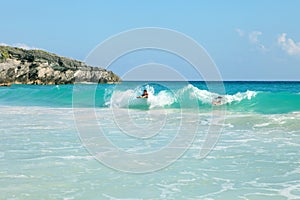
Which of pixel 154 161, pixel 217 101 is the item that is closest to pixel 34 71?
pixel 217 101

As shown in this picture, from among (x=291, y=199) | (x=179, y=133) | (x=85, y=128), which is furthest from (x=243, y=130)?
(x=291, y=199)

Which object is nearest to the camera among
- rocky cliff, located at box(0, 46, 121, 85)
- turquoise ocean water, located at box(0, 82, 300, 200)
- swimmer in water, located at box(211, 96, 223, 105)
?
turquoise ocean water, located at box(0, 82, 300, 200)

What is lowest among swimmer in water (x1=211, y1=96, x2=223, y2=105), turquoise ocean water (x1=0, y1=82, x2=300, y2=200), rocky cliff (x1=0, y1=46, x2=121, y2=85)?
turquoise ocean water (x1=0, y1=82, x2=300, y2=200)

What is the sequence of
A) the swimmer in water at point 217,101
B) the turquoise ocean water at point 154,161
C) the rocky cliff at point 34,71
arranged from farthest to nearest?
the rocky cliff at point 34,71
the swimmer in water at point 217,101
the turquoise ocean water at point 154,161

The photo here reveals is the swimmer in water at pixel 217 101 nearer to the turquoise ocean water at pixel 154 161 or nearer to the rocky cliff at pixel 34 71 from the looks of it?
the turquoise ocean water at pixel 154 161

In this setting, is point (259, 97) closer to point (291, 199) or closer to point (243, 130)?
point (243, 130)

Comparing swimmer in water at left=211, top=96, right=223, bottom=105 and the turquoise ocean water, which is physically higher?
swimmer in water at left=211, top=96, right=223, bottom=105

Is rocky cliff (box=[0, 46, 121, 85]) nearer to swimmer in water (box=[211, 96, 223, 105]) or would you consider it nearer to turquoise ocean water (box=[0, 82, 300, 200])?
swimmer in water (box=[211, 96, 223, 105])

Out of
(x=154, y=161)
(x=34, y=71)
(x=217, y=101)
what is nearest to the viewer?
(x=154, y=161)

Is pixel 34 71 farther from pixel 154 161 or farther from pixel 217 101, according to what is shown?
pixel 154 161

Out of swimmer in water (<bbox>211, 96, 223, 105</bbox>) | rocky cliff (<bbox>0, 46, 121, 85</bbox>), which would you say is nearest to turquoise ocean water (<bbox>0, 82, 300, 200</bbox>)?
swimmer in water (<bbox>211, 96, 223, 105</bbox>)

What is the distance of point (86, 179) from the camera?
680 cm

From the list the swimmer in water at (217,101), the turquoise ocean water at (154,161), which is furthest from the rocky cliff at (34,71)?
the turquoise ocean water at (154,161)

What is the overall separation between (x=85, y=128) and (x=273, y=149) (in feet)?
21.6
